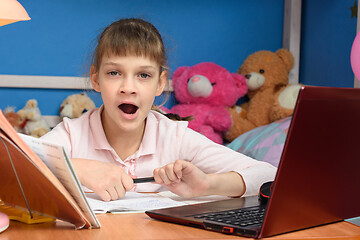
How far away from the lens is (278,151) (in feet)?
6.30

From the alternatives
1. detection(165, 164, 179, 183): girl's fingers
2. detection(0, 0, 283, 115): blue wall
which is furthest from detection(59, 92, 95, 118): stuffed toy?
detection(165, 164, 179, 183): girl's fingers

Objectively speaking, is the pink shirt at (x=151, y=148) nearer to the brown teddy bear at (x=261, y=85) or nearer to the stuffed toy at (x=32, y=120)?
the stuffed toy at (x=32, y=120)

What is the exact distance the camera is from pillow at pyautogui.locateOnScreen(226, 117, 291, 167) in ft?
6.33

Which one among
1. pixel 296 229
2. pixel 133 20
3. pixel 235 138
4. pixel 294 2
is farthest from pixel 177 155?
pixel 294 2

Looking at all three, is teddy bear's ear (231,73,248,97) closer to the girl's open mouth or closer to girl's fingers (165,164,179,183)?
the girl's open mouth

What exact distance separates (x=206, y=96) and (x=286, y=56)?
0.49m

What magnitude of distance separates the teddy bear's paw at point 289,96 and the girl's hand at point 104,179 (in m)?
1.49

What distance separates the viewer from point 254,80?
236 centimetres

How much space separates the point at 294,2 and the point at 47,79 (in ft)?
4.43

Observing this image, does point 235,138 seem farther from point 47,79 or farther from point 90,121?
point 90,121

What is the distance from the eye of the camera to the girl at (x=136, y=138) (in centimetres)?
86

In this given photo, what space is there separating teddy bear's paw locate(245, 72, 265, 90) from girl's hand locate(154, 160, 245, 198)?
1.45 meters

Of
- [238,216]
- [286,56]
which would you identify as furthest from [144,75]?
[286,56]

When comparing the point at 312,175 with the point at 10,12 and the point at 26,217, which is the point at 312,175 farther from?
the point at 10,12
